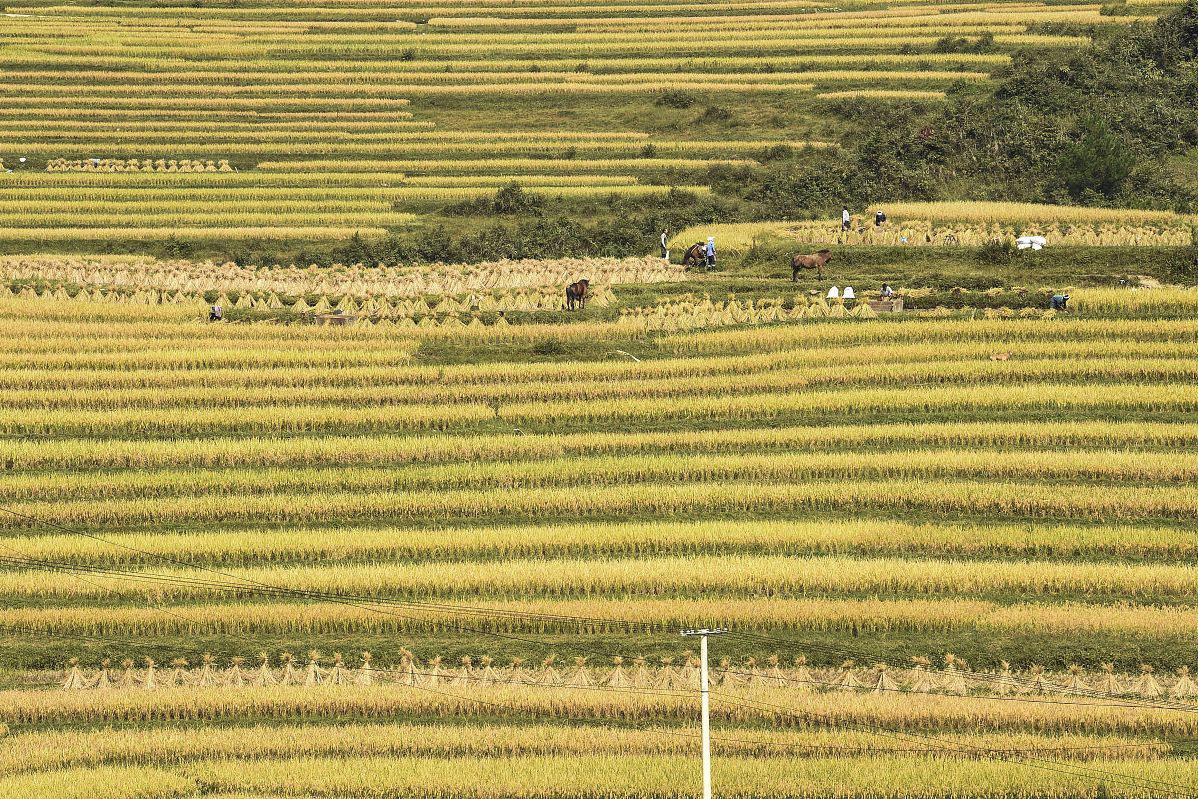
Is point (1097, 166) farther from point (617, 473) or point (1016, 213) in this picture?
point (617, 473)

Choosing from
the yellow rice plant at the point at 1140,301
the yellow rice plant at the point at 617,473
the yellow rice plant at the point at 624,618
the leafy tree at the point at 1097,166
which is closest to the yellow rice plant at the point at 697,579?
the yellow rice plant at the point at 624,618

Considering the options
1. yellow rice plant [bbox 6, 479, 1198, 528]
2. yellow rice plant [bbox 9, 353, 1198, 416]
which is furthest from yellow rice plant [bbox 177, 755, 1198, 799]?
yellow rice plant [bbox 9, 353, 1198, 416]

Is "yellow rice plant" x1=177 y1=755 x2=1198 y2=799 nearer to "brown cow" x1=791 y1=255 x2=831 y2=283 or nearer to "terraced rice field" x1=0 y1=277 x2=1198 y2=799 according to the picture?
"terraced rice field" x1=0 y1=277 x2=1198 y2=799

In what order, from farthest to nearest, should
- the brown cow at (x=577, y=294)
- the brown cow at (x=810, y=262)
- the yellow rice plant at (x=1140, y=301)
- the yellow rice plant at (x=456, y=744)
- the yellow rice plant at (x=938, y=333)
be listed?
the brown cow at (x=810, y=262), the brown cow at (x=577, y=294), the yellow rice plant at (x=1140, y=301), the yellow rice plant at (x=938, y=333), the yellow rice plant at (x=456, y=744)

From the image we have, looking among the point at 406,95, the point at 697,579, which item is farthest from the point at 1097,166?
the point at 697,579

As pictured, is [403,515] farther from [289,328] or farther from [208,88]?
[208,88]

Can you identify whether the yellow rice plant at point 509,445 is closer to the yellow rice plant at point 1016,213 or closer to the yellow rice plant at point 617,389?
the yellow rice plant at point 617,389
